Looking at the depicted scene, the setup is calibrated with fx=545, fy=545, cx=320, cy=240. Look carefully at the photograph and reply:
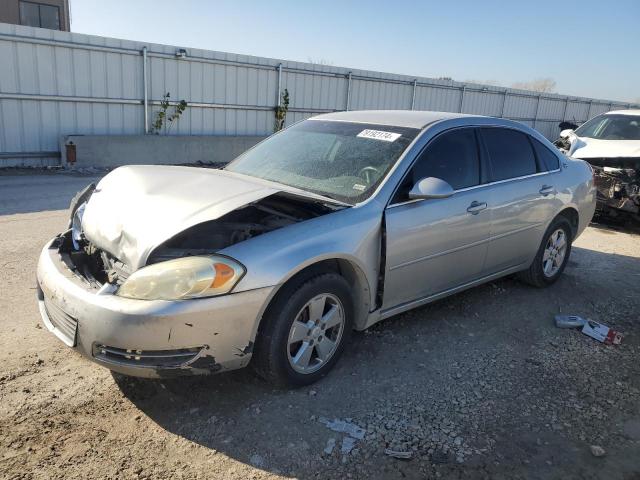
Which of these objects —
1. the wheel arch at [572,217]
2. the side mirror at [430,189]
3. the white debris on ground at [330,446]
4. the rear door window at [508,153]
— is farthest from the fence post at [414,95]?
the white debris on ground at [330,446]

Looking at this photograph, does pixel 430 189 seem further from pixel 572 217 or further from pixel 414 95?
pixel 414 95

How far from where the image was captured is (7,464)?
2529 mm

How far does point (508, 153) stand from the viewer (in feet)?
15.8

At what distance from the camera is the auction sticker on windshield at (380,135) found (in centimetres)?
407

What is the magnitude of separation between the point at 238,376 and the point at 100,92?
35.1 feet

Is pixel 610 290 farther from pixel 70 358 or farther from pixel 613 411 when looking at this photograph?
pixel 70 358

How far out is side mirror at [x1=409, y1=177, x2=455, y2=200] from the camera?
3645 millimetres

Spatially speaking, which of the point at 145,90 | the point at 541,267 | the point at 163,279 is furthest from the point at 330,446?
the point at 145,90

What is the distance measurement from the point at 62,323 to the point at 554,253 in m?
4.57

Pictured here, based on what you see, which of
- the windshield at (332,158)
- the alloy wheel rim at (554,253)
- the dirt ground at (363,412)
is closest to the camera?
the dirt ground at (363,412)

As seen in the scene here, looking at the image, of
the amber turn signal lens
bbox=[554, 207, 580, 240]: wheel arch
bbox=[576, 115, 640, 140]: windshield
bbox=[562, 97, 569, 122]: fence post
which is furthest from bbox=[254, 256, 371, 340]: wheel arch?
bbox=[562, 97, 569, 122]: fence post

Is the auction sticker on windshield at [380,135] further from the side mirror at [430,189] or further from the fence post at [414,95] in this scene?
the fence post at [414,95]

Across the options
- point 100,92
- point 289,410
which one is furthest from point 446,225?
point 100,92

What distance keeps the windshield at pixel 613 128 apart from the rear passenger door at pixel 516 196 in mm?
5153
